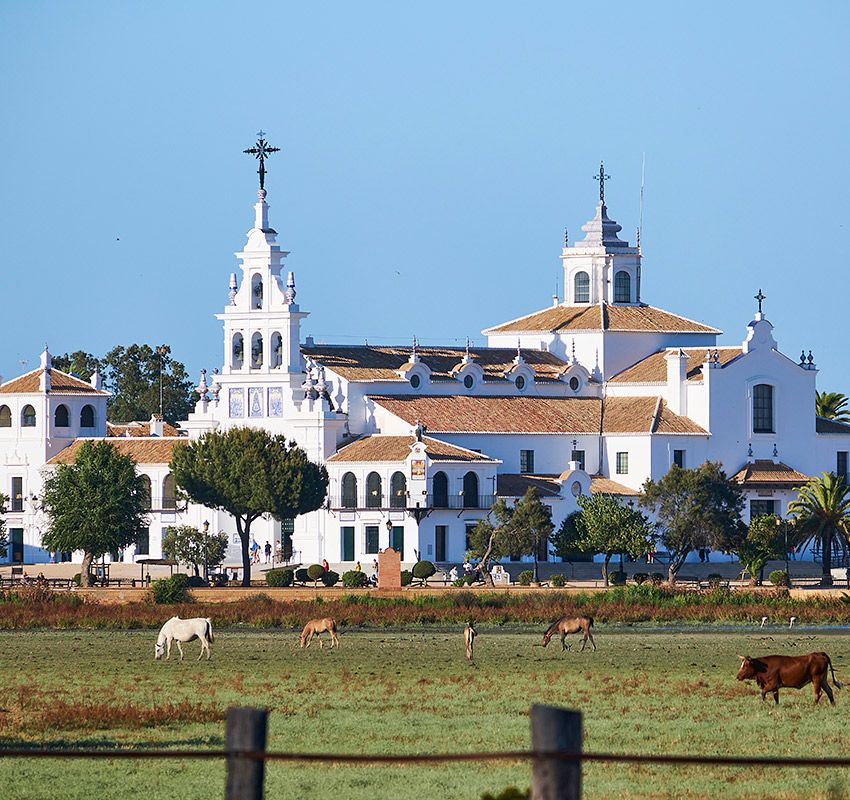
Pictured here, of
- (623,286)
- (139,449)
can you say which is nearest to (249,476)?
(139,449)

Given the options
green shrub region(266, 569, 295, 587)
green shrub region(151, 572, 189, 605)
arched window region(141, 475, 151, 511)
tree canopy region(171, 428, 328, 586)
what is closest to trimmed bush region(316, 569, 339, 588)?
green shrub region(266, 569, 295, 587)

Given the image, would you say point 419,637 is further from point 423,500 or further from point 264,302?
point 264,302

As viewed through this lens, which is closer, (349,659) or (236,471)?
(349,659)

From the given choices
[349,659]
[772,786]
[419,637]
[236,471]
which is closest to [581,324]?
[236,471]

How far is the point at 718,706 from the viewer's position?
110ft

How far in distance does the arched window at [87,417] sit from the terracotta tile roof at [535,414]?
16.2 m

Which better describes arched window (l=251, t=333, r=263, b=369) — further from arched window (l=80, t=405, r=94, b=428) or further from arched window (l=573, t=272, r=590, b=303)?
arched window (l=573, t=272, r=590, b=303)

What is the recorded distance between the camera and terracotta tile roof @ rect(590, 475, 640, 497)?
99.2m

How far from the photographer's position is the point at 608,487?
100 m

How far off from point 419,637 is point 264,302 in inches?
1972

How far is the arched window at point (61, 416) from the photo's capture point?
358 ft

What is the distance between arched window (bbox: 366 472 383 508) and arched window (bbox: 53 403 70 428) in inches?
→ 737

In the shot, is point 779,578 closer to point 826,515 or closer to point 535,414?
point 826,515

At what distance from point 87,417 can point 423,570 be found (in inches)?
1089
